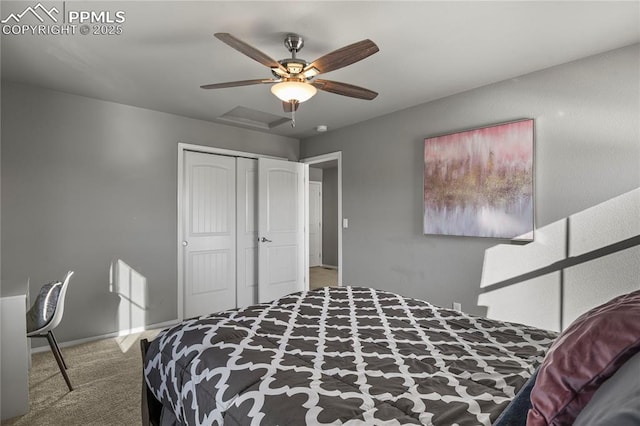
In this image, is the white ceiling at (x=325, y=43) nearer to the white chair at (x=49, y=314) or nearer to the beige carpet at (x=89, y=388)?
the white chair at (x=49, y=314)

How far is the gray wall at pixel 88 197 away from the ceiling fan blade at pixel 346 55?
2544 mm

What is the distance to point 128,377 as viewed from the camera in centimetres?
266

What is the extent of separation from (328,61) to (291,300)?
1.52m

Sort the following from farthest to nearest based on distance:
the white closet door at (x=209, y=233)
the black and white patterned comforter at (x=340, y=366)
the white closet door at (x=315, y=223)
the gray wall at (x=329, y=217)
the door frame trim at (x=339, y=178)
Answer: the white closet door at (x=315, y=223) → the gray wall at (x=329, y=217) → the door frame trim at (x=339, y=178) → the white closet door at (x=209, y=233) → the black and white patterned comforter at (x=340, y=366)

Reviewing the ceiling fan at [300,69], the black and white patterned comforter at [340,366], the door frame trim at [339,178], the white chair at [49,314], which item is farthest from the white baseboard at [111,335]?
the ceiling fan at [300,69]

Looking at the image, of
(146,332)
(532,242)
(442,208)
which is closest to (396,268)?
(442,208)

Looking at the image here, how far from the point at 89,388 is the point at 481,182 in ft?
11.7

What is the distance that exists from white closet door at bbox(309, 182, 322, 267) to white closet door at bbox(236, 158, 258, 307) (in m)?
3.41

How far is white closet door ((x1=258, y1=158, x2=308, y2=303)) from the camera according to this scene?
461 cm

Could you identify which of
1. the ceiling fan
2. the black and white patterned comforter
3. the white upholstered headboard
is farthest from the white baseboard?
the white upholstered headboard

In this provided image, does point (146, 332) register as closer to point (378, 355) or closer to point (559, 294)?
point (378, 355)

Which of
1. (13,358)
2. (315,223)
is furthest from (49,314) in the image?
(315,223)

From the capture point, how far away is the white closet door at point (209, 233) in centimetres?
415

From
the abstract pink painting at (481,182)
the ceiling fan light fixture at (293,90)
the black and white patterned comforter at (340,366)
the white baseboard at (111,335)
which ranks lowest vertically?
the white baseboard at (111,335)
